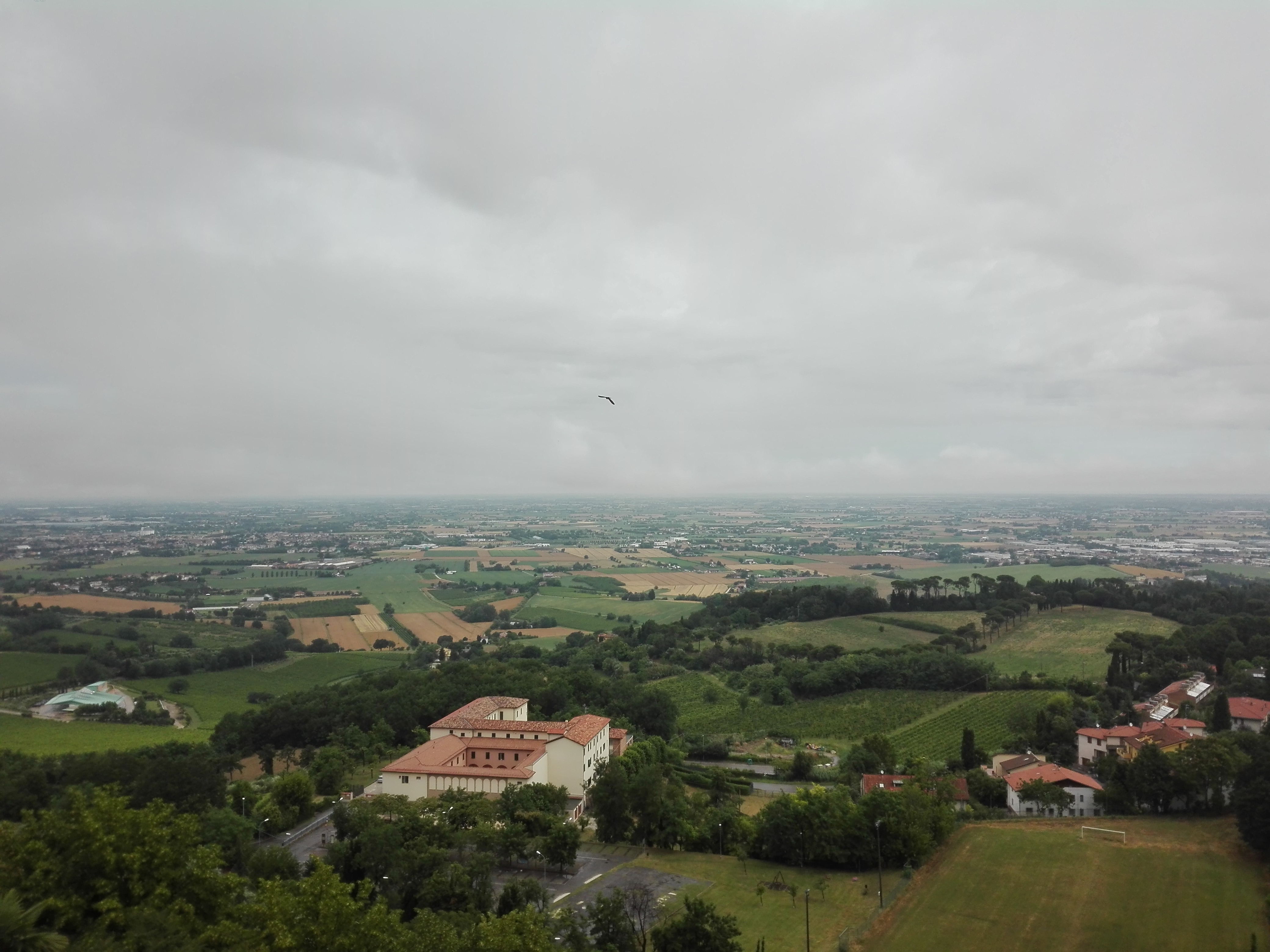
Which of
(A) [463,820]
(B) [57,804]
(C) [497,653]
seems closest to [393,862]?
(A) [463,820]

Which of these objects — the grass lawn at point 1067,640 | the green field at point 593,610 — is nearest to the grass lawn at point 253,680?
the green field at point 593,610

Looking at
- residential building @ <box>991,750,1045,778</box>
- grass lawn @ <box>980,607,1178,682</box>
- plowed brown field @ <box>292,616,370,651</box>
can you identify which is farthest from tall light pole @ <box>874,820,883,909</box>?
plowed brown field @ <box>292,616,370,651</box>

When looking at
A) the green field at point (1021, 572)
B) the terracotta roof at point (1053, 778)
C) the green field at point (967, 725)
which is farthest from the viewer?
the green field at point (1021, 572)

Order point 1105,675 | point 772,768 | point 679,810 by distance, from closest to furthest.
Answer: point 679,810
point 772,768
point 1105,675

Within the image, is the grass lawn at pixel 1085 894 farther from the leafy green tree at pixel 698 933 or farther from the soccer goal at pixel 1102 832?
the leafy green tree at pixel 698 933

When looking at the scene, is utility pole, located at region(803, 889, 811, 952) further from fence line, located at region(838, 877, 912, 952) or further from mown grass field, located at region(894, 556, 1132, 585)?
mown grass field, located at region(894, 556, 1132, 585)

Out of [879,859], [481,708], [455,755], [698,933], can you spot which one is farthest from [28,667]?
[879,859]

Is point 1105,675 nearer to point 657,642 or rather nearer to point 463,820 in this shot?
point 657,642
